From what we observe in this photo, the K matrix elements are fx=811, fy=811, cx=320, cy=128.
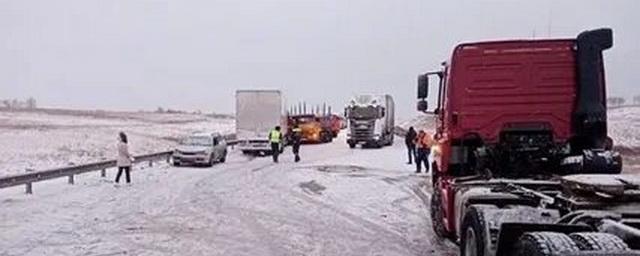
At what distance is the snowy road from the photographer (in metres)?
12.1

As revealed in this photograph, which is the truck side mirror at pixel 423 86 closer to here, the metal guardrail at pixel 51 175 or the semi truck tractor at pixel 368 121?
the metal guardrail at pixel 51 175

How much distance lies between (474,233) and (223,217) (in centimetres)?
878

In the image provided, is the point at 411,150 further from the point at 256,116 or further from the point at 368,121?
the point at 368,121

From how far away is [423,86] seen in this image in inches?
486

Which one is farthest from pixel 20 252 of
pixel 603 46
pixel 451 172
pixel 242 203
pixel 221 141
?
pixel 221 141

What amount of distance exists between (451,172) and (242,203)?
8.03 metres

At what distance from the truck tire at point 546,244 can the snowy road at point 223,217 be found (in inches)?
247

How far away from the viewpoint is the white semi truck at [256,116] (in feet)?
138

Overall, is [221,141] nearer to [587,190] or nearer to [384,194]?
[384,194]

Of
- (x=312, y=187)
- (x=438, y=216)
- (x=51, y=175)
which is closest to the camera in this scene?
(x=438, y=216)

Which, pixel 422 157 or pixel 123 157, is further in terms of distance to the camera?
pixel 422 157

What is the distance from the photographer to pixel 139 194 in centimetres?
2016

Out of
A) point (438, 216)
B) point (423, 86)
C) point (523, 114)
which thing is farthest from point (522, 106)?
point (438, 216)

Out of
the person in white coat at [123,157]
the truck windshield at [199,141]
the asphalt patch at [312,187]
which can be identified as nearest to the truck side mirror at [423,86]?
the asphalt patch at [312,187]
